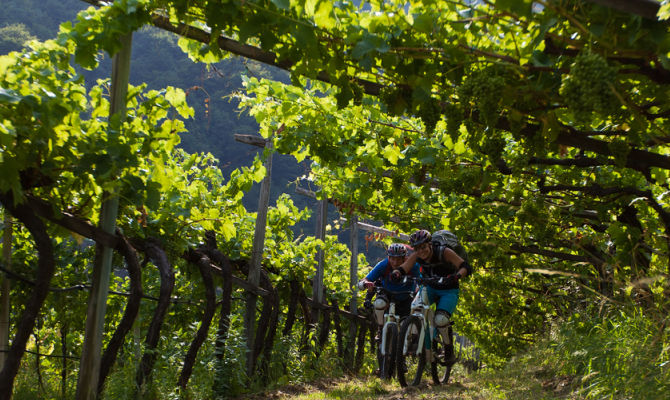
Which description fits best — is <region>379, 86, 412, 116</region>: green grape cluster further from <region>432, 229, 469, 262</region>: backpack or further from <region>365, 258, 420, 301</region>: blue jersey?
<region>365, 258, 420, 301</region>: blue jersey

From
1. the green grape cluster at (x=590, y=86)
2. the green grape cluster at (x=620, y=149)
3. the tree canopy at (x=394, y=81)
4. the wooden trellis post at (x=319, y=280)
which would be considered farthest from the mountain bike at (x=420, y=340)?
the green grape cluster at (x=590, y=86)

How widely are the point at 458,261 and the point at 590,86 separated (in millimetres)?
5611

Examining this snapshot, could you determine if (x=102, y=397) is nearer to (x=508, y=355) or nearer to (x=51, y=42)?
(x=51, y=42)

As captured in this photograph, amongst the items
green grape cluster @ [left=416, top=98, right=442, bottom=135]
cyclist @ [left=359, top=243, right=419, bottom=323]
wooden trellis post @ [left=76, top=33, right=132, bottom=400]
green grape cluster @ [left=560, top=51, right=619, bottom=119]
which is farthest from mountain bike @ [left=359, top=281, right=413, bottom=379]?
green grape cluster @ [left=560, top=51, right=619, bottom=119]

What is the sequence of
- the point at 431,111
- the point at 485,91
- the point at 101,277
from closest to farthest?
1. the point at 485,91
2. the point at 431,111
3. the point at 101,277

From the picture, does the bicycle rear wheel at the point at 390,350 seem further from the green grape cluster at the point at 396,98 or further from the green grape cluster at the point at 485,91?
the green grape cluster at the point at 485,91

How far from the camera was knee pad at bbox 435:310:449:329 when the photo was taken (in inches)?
318

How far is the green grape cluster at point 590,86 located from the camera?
2.45 meters

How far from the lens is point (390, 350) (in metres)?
8.24

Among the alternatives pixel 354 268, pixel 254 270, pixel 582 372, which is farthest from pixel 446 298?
pixel 354 268

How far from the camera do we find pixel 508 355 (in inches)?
771

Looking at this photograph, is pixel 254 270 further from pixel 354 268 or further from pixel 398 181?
pixel 354 268

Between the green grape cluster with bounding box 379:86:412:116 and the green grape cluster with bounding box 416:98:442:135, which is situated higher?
the green grape cluster with bounding box 379:86:412:116

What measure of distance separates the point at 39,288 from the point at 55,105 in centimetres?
126
